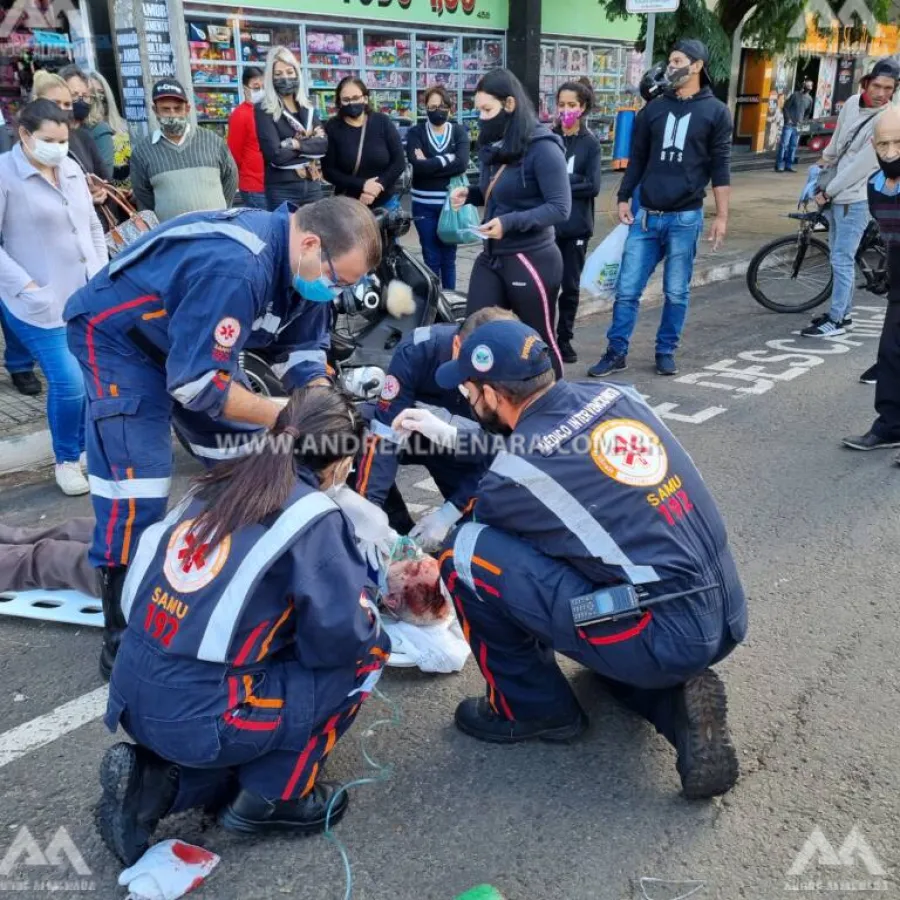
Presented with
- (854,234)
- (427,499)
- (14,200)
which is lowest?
(427,499)

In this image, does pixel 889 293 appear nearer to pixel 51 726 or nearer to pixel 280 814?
pixel 280 814

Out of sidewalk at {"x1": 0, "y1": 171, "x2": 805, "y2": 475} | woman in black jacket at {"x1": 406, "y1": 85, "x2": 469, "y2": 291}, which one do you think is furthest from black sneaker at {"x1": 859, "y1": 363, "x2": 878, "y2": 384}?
woman in black jacket at {"x1": 406, "y1": 85, "x2": 469, "y2": 291}

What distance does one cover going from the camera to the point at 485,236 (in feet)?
15.9

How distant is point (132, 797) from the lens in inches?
80.7

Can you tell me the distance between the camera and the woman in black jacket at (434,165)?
7297mm

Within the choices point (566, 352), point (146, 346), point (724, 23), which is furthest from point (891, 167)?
point (724, 23)

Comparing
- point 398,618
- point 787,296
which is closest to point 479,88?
point 398,618

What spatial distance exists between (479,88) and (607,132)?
13.6 meters

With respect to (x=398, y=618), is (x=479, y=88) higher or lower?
higher

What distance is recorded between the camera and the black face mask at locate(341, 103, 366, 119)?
6.58 m

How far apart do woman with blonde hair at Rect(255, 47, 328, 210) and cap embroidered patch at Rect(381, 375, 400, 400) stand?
341cm

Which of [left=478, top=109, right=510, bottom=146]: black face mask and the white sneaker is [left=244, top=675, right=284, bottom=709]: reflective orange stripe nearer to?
the white sneaker

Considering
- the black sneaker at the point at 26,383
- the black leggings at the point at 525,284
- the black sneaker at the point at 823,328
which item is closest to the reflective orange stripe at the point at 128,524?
the black leggings at the point at 525,284

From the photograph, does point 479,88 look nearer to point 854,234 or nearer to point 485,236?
point 485,236
